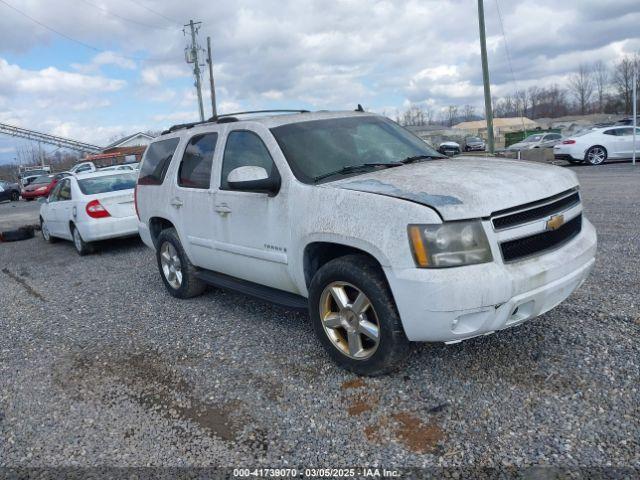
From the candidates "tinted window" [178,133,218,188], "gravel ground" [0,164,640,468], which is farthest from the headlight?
"tinted window" [178,133,218,188]

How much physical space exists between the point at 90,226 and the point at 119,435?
21.1 ft

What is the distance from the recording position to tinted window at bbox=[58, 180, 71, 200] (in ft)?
32.1

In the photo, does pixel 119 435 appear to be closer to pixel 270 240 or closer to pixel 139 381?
pixel 139 381

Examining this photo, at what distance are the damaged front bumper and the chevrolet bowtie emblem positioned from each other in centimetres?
19

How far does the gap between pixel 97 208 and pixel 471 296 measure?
7616 mm

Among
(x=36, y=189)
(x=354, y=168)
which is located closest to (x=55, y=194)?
(x=354, y=168)

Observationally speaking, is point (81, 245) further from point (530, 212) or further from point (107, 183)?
point (530, 212)

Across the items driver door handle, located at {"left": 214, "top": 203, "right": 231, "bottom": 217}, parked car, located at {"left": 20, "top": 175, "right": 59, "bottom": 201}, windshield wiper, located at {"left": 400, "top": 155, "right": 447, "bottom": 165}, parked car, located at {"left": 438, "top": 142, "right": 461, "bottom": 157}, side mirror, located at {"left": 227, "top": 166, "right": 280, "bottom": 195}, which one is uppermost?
parked car, located at {"left": 20, "top": 175, "right": 59, "bottom": 201}

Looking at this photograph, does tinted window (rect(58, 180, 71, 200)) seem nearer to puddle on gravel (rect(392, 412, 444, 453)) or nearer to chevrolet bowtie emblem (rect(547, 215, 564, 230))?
puddle on gravel (rect(392, 412, 444, 453))

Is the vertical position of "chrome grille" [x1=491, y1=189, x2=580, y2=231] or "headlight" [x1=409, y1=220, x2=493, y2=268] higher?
"chrome grille" [x1=491, y1=189, x2=580, y2=231]

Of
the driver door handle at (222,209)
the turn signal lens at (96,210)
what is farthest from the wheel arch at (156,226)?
the turn signal lens at (96,210)

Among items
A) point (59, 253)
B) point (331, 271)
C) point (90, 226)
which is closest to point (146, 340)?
point (331, 271)

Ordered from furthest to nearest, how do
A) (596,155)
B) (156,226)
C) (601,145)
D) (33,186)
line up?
(33,186) → (596,155) → (601,145) → (156,226)

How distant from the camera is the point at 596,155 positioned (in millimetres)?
19359
